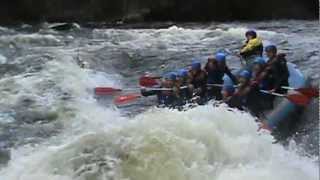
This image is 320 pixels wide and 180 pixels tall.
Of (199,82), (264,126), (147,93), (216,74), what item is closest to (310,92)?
(264,126)

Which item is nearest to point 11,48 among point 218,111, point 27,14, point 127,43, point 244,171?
point 127,43

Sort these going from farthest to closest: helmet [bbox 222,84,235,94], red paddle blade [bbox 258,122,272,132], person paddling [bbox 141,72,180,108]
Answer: person paddling [bbox 141,72,180,108] → helmet [bbox 222,84,235,94] → red paddle blade [bbox 258,122,272,132]

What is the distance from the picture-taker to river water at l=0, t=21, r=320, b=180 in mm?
6730

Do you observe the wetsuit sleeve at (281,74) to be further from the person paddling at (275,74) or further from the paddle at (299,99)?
the paddle at (299,99)

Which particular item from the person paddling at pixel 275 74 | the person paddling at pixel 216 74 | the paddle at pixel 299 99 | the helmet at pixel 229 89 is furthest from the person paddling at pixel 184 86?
the paddle at pixel 299 99

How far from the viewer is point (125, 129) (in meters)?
7.45

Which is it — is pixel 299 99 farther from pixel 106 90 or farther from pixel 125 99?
pixel 106 90

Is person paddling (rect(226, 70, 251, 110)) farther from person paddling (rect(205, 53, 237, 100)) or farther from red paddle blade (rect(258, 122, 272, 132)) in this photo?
person paddling (rect(205, 53, 237, 100))

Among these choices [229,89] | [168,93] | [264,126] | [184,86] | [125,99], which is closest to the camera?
[264,126]

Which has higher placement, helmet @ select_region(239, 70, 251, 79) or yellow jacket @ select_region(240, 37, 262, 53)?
yellow jacket @ select_region(240, 37, 262, 53)

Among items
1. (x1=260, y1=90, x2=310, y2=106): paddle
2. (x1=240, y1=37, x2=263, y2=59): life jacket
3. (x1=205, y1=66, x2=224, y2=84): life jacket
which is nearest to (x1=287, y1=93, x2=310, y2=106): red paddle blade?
(x1=260, y1=90, x2=310, y2=106): paddle

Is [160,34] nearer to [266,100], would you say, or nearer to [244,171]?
[266,100]

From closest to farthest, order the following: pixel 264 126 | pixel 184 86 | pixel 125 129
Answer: pixel 125 129 → pixel 264 126 → pixel 184 86

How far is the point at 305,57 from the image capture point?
39.6 feet
